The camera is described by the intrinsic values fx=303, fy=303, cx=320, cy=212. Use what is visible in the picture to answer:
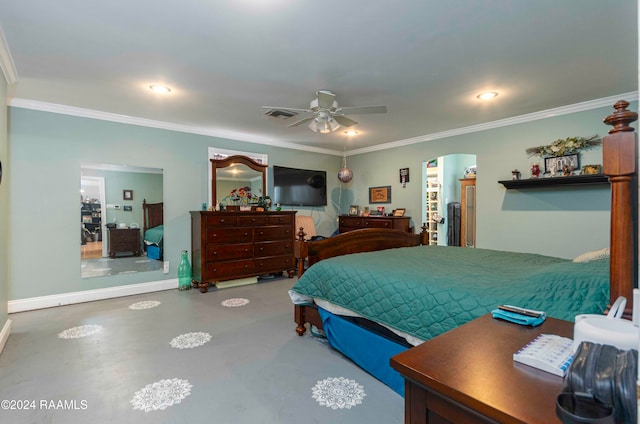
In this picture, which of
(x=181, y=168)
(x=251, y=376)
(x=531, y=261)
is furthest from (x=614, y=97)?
(x=181, y=168)

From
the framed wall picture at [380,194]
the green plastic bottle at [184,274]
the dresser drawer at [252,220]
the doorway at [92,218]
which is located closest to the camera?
the doorway at [92,218]

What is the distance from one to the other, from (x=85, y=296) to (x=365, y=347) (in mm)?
3825

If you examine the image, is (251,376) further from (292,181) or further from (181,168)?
(292,181)

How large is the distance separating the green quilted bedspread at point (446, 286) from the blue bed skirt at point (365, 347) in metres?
0.16

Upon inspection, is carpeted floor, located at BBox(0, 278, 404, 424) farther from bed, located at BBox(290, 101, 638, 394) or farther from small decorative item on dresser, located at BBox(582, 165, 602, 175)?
small decorative item on dresser, located at BBox(582, 165, 602, 175)

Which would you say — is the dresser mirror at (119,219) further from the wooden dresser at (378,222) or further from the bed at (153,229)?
the wooden dresser at (378,222)

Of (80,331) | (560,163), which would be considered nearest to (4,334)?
(80,331)

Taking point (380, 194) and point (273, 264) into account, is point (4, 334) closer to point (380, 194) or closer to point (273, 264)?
point (273, 264)

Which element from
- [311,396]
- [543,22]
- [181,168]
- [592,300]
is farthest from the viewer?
[181,168]

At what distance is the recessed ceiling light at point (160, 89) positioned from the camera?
314cm

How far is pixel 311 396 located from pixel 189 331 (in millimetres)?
1577

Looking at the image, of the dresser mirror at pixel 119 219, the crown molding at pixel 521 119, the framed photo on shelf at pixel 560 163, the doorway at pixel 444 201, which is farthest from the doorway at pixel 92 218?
the doorway at pixel 444 201

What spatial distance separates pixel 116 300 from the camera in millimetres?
4008

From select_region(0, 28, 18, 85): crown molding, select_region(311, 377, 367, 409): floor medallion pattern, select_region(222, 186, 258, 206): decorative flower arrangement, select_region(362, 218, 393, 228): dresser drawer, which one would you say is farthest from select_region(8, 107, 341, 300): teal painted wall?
select_region(311, 377, 367, 409): floor medallion pattern
